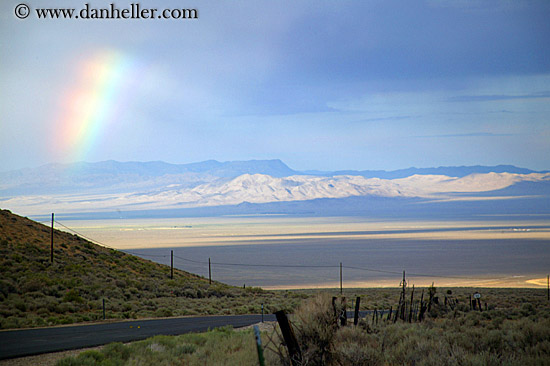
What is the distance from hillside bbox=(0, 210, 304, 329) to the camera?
2753 cm

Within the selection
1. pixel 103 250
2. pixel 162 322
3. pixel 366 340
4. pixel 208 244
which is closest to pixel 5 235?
pixel 103 250

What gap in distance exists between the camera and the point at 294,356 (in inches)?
434

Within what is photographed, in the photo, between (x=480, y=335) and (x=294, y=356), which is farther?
(x=480, y=335)

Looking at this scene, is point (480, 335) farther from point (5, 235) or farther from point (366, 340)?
point (5, 235)

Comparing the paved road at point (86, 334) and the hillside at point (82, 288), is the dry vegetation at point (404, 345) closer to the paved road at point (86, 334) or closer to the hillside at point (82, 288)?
the paved road at point (86, 334)

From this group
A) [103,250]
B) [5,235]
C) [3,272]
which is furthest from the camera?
[103,250]

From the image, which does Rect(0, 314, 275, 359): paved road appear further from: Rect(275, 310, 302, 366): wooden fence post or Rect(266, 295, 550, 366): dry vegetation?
Rect(275, 310, 302, 366): wooden fence post

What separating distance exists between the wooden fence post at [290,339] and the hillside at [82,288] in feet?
48.6

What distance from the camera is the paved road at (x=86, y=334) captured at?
15830 mm

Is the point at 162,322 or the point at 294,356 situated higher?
the point at 294,356

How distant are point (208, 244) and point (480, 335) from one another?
444 feet

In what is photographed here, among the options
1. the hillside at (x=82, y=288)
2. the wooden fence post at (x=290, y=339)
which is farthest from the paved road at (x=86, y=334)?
the wooden fence post at (x=290, y=339)

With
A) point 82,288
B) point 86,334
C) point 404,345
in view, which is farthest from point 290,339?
point 82,288

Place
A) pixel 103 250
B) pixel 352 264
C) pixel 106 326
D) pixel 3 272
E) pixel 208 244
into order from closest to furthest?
pixel 106 326, pixel 3 272, pixel 103 250, pixel 352 264, pixel 208 244
